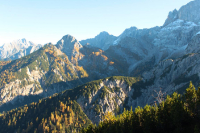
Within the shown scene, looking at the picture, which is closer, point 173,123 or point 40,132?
point 173,123

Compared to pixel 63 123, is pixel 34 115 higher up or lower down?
higher up

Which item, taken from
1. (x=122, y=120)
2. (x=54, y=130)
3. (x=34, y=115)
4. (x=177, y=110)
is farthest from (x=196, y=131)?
(x=34, y=115)

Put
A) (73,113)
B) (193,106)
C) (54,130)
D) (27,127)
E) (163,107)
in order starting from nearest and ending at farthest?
(193,106)
(163,107)
(54,130)
(27,127)
(73,113)

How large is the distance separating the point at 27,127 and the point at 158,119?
182 metres

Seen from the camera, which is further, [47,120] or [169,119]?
[47,120]

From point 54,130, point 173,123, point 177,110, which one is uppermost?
point 177,110

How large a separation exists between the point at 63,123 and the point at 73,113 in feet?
69.0

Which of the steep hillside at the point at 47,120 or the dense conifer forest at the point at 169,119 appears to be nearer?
the dense conifer forest at the point at 169,119

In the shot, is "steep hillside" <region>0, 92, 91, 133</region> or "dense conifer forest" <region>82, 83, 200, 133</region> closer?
"dense conifer forest" <region>82, 83, 200, 133</region>

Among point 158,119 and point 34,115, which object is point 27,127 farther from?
point 158,119

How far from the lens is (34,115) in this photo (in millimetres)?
190875

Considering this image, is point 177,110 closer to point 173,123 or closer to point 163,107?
point 173,123

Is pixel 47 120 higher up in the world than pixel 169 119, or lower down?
higher up

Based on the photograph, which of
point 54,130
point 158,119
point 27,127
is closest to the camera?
point 158,119
